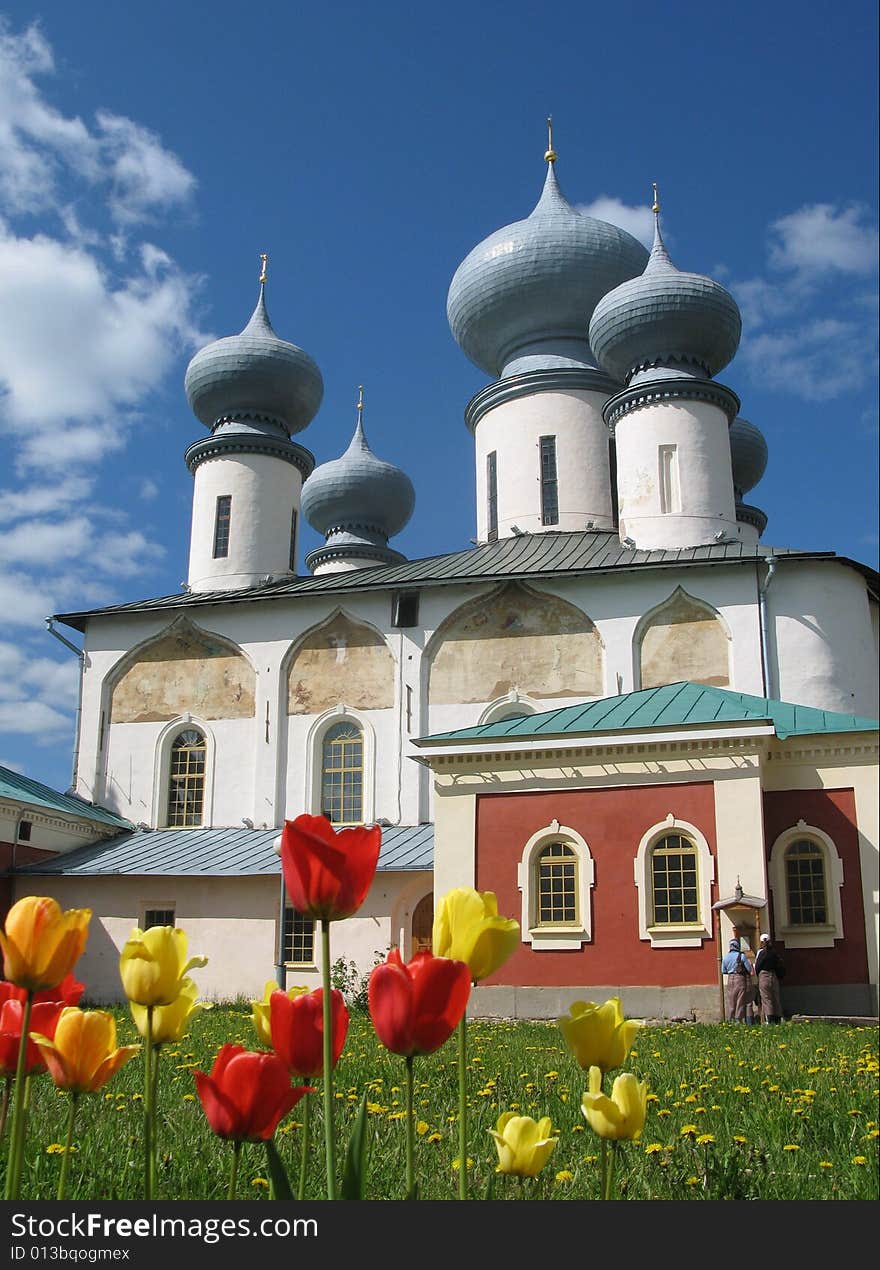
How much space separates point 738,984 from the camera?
13664 mm

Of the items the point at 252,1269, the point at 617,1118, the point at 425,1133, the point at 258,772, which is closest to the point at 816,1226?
the point at 617,1118

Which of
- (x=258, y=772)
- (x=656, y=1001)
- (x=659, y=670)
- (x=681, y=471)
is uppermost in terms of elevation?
(x=681, y=471)

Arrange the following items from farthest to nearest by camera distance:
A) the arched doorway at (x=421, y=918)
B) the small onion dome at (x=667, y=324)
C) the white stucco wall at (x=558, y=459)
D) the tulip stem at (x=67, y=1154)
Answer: the white stucco wall at (x=558, y=459), the small onion dome at (x=667, y=324), the arched doorway at (x=421, y=918), the tulip stem at (x=67, y=1154)

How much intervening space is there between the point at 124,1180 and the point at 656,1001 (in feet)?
38.7

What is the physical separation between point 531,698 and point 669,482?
18.5 ft

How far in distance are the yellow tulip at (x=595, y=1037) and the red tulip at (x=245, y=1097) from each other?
20.1 inches

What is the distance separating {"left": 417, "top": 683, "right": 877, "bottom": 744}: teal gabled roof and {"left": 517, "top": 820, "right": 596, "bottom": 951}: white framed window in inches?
55.8

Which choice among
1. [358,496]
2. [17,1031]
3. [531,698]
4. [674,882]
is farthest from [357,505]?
[17,1031]

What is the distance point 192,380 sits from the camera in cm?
2827

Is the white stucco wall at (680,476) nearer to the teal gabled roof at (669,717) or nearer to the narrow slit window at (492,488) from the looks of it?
the narrow slit window at (492,488)

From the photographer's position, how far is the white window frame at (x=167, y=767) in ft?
76.7

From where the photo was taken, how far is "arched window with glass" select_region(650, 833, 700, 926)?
49.4ft

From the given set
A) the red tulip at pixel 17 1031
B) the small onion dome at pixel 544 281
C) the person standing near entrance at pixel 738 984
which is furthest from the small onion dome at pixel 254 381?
the red tulip at pixel 17 1031

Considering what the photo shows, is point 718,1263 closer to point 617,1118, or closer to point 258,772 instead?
point 617,1118
